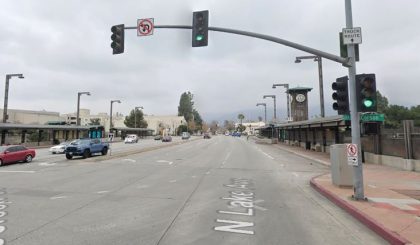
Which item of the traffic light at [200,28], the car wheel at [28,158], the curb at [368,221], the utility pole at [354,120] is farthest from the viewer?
the car wheel at [28,158]

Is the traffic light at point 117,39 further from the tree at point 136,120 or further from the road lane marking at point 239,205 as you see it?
the tree at point 136,120

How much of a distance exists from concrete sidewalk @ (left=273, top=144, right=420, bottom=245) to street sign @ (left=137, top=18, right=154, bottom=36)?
28.8ft

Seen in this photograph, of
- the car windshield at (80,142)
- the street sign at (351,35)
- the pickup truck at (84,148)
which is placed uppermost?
the street sign at (351,35)

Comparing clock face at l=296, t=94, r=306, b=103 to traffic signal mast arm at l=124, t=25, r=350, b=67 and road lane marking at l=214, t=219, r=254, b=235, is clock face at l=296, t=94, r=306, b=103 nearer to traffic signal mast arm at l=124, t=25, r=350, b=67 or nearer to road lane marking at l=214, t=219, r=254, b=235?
traffic signal mast arm at l=124, t=25, r=350, b=67

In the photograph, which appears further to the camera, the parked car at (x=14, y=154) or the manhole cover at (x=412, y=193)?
the parked car at (x=14, y=154)

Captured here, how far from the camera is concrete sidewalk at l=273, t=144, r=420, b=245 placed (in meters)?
6.82

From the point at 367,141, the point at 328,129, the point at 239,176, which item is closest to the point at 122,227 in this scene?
the point at 239,176

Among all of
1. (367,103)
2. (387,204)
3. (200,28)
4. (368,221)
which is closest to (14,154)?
(200,28)

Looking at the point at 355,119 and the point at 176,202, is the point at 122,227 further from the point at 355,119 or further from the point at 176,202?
the point at 355,119

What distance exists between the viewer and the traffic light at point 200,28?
12.4m

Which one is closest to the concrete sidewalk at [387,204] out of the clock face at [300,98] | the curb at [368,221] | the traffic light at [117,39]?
the curb at [368,221]

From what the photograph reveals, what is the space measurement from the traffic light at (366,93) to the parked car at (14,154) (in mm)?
23136

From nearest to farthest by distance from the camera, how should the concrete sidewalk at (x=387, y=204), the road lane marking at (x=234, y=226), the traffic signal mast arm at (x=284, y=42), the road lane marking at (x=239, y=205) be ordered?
the concrete sidewalk at (x=387, y=204)
the road lane marking at (x=234, y=226)
the road lane marking at (x=239, y=205)
the traffic signal mast arm at (x=284, y=42)

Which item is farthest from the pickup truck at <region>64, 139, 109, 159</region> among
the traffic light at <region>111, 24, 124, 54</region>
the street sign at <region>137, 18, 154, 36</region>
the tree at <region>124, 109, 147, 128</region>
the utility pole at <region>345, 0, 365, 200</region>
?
the tree at <region>124, 109, 147, 128</region>
